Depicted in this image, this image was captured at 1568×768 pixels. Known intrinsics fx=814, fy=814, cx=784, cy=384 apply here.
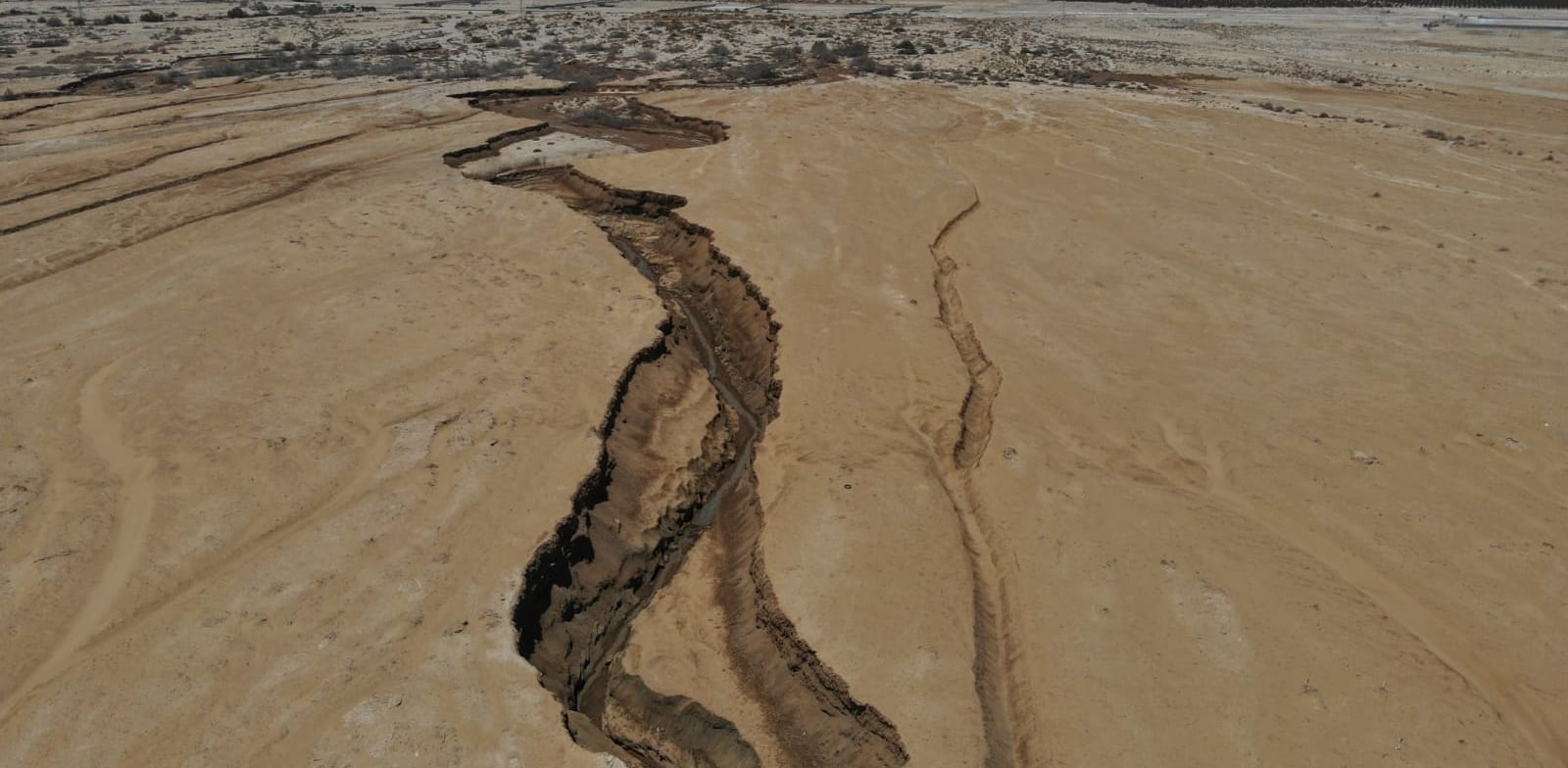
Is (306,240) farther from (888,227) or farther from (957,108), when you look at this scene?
(957,108)

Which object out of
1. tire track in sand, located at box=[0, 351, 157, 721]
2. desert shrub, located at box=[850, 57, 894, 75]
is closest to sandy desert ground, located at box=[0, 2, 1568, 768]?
tire track in sand, located at box=[0, 351, 157, 721]

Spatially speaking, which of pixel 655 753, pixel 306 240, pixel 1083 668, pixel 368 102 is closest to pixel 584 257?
pixel 306 240

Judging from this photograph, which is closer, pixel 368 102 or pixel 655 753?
pixel 655 753

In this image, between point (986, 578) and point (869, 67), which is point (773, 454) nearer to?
point (986, 578)

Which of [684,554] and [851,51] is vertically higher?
[851,51]

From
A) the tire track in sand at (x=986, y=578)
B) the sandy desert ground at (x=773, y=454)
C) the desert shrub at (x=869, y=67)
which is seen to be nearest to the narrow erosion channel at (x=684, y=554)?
the sandy desert ground at (x=773, y=454)

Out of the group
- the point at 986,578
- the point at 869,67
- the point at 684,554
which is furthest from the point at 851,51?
the point at 986,578

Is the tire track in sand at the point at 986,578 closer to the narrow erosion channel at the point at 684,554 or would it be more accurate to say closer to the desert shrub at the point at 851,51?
the narrow erosion channel at the point at 684,554
